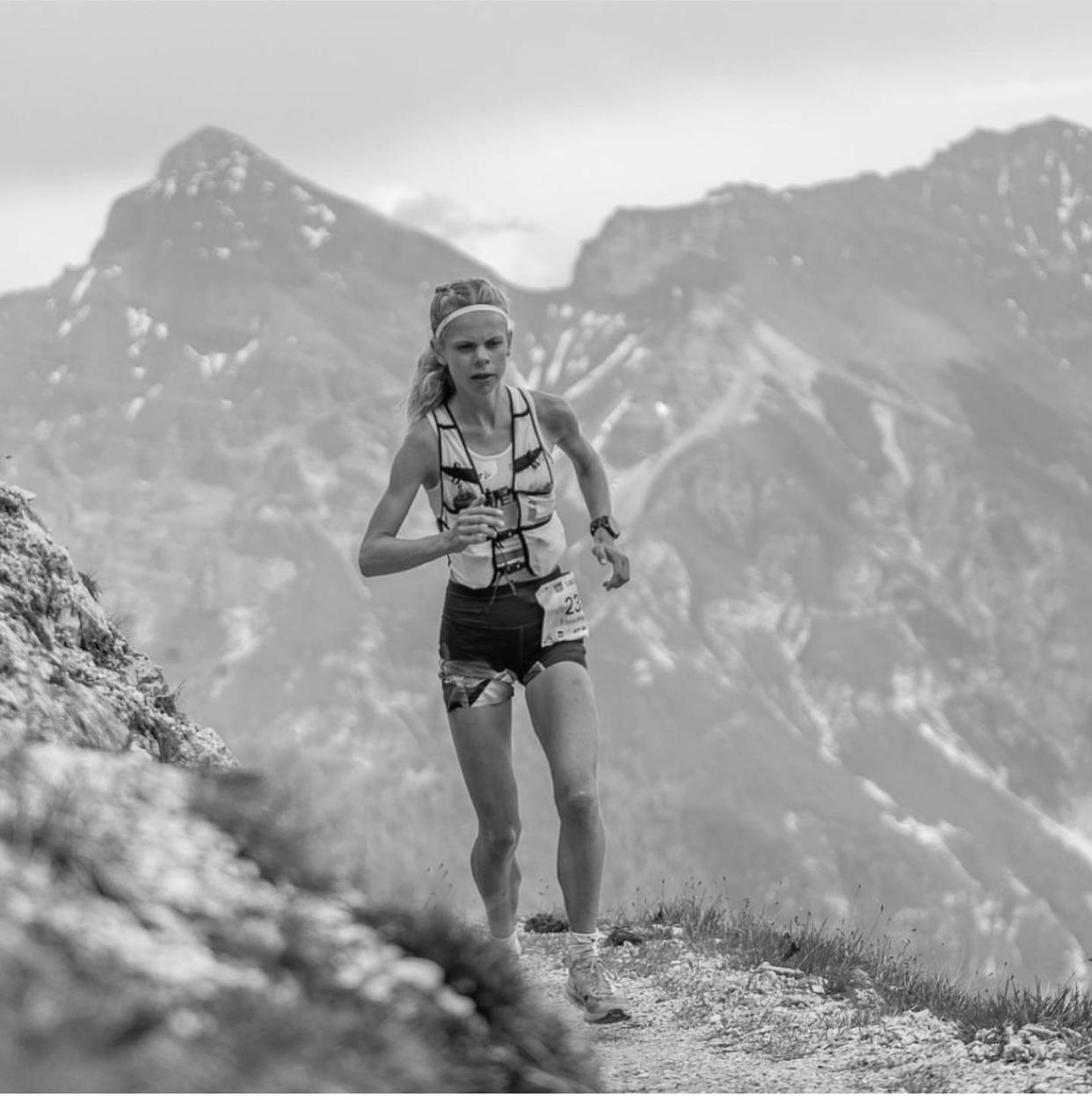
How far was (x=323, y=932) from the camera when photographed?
4.59m

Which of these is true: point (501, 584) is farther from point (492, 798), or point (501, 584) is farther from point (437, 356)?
point (437, 356)

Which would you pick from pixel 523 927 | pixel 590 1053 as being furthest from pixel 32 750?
pixel 523 927

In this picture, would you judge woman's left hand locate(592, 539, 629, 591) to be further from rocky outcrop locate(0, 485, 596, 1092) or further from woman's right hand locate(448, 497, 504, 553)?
rocky outcrop locate(0, 485, 596, 1092)

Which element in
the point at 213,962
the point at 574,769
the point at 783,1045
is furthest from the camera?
the point at 574,769

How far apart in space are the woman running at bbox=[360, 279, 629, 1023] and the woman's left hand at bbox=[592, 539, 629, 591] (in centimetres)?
1

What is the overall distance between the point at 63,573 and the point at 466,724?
2675 millimetres

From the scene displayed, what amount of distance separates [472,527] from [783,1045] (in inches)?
118

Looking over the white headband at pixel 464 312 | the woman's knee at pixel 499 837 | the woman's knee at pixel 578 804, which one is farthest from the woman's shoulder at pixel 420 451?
the woman's knee at pixel 499 837

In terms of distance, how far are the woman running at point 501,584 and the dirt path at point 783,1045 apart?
1.64 feet

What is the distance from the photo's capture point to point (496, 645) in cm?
852

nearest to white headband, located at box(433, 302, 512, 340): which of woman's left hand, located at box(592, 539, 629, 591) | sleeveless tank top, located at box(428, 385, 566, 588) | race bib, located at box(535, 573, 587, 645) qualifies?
sleeveless tank top, located at box(428, 385, 566, 588)

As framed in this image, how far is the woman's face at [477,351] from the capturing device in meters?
8.29

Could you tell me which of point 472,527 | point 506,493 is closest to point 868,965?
point 506,493

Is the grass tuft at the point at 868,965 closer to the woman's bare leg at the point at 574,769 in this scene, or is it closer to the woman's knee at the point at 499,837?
the woman's bare leg at the point at 574,769
